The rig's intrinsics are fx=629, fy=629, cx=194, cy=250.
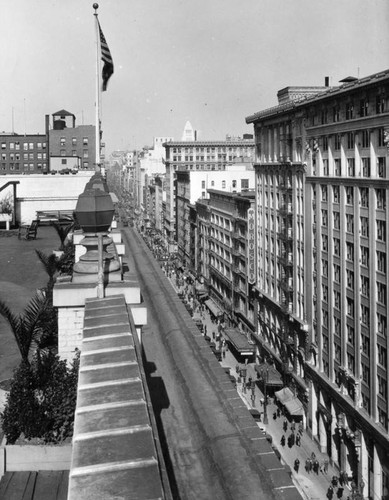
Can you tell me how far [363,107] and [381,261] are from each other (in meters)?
11.8

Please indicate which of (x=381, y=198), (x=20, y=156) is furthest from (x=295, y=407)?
(x=20, y=156)

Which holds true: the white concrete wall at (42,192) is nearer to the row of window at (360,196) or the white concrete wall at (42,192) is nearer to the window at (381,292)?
the row of window at (360,196)

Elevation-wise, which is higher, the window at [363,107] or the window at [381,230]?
the window at [363,107]

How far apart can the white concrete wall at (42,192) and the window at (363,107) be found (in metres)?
69.8

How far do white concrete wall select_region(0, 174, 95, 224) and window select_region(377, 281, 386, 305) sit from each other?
74.2 metres

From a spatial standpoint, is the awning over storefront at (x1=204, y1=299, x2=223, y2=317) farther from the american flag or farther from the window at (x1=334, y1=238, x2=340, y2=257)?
the american flag

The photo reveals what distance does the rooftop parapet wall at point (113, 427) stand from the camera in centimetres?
467

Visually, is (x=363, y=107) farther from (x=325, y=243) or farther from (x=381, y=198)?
(x=325, y=243)

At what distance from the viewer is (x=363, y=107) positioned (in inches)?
1832

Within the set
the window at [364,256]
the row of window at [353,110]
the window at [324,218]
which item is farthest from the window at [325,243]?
the row of window at [353,110]

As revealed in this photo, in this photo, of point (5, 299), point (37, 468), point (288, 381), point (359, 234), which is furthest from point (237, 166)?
point (37, 468)

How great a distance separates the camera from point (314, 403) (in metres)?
56.5

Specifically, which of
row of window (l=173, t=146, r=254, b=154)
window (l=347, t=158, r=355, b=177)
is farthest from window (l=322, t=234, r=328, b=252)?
row of window (l=173, t=146, r=254, b=154)

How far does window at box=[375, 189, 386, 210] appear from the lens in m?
42.7
